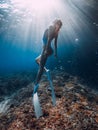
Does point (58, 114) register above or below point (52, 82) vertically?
below

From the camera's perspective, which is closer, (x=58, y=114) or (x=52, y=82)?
(x=52, y=82)

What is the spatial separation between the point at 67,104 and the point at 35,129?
100 inches

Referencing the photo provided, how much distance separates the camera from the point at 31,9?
22.0m

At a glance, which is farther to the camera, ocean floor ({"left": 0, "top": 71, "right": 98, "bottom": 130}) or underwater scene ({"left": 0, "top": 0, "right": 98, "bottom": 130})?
ocean floor ({"left": 0, "top": 71, "right": 98, "bottom": 130})

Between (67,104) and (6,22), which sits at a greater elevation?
(6,22)

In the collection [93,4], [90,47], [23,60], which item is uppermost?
[93,4]

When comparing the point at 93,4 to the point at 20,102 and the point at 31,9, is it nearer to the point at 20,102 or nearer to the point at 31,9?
the point at 31,9

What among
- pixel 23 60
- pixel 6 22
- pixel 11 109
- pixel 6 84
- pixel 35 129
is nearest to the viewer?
pixel 35 129

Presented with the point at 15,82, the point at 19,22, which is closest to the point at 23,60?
the point at 19,22

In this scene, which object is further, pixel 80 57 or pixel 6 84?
pixel 80 57

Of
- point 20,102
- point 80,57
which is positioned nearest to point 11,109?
point 20,102

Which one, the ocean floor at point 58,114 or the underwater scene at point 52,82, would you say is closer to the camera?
the underwater scene at point 52,82

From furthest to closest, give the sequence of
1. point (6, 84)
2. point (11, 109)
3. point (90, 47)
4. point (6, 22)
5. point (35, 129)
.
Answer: point (6, 22)
point (90, 47)
point (6, 84)
point (11, 109)
point (35, 129)

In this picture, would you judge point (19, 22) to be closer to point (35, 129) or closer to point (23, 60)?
point (35, 129)
